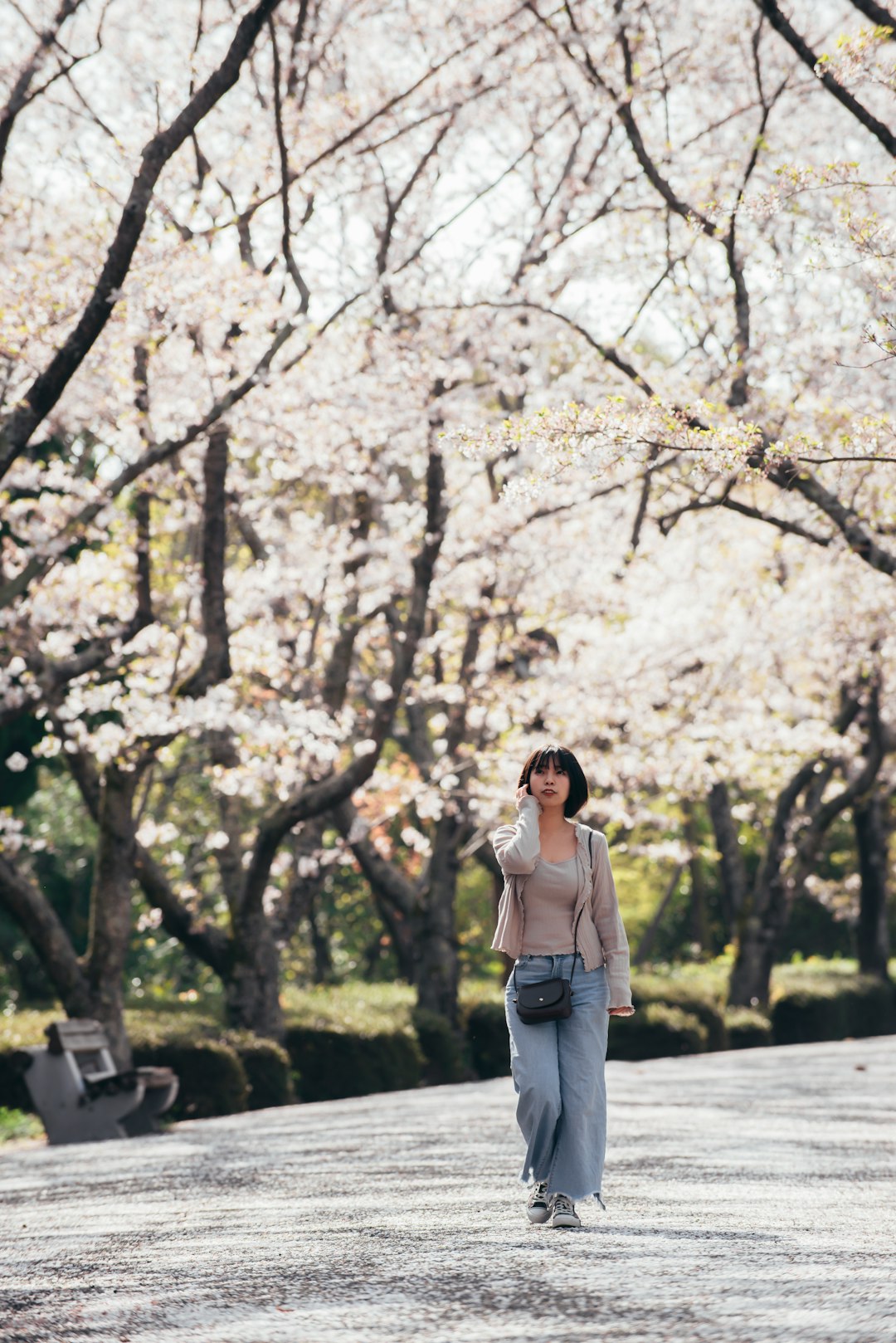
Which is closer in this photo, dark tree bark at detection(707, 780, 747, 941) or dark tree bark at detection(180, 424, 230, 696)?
dark tree bark at detection(180, 424, 230, 696)

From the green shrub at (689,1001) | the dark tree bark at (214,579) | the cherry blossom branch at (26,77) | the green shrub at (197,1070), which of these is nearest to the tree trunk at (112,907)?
the green shrub at (197,1070)

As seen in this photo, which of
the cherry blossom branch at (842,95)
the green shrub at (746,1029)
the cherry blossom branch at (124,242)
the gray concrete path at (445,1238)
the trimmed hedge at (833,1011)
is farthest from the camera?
the trimmed hedge at (833,1011)

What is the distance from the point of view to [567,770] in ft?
19.9

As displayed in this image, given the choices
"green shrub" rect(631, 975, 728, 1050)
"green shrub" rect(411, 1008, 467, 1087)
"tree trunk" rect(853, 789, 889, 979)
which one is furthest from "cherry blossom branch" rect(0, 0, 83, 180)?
"tree trunk" rect(853, 789, 889, 979)

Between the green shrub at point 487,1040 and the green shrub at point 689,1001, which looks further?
the green shrub at point 689,1001

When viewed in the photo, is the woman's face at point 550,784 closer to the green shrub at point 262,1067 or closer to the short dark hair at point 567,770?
the short dark hair at point 567,770

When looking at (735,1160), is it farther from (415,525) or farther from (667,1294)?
(415,525)

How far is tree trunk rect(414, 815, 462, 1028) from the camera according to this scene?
18750mm

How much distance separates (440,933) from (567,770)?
13011 millimetres

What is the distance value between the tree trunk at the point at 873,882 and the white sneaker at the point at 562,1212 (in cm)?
2134

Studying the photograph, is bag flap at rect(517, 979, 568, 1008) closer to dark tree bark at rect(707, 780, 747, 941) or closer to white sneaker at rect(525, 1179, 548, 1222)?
white sneaker at rect(525, 1179, 548, 1222)

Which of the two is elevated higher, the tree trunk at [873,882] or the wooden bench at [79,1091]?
the tree trunk at [873,882]

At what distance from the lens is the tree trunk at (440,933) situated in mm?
18750

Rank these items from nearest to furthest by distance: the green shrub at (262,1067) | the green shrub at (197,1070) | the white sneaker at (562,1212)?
1. the white sneaker at (562,1212)
2. the green shrub at (197,1070)
3. the green shrub at (262,1067)
